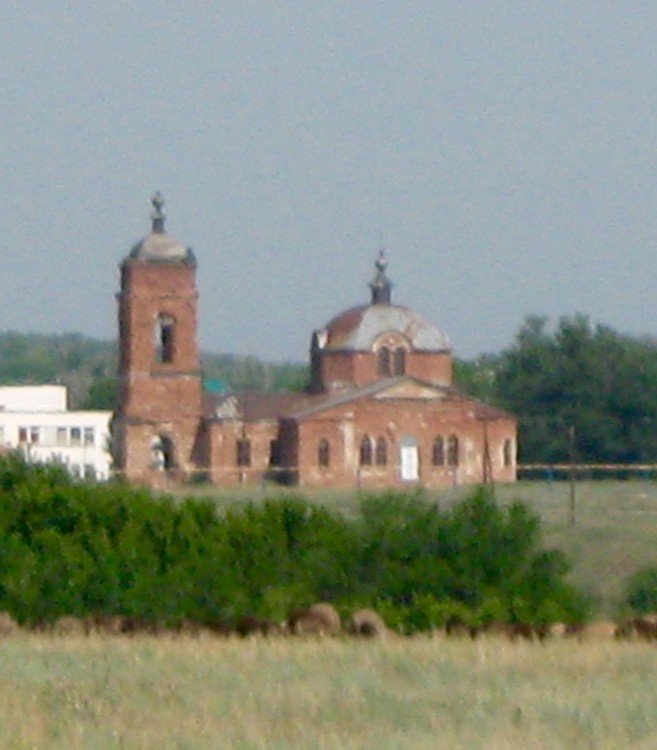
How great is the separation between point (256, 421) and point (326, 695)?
7168 cm

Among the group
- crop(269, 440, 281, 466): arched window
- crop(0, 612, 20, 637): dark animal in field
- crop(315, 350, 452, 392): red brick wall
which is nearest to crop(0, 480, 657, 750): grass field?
crop(0, 612, 20, 637): dark animal in field

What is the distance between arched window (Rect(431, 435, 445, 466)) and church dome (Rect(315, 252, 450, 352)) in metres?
5.98

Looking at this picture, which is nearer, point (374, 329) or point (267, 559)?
point (267, 559)

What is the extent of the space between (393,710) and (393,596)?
1535 centimetres

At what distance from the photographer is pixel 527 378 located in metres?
105

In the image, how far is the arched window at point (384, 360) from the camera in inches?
3622

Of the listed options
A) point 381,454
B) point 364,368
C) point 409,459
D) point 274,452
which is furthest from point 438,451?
point 274,452

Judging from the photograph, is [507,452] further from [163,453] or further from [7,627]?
[7,627]

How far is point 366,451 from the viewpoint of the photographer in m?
86.4

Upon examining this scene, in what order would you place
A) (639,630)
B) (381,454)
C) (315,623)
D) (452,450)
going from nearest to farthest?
(639,630)
(315,623)
(381,454)
(452,450)

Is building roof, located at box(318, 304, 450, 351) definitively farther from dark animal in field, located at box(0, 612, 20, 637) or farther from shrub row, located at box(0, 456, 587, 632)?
dark animal in field, located at box(0, 612, 20, 637)

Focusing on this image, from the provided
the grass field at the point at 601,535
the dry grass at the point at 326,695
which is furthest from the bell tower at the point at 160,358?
the dry grass at the point at 326,695

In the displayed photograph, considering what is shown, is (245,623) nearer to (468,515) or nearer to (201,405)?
(468,515)

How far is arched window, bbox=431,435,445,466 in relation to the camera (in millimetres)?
87625
